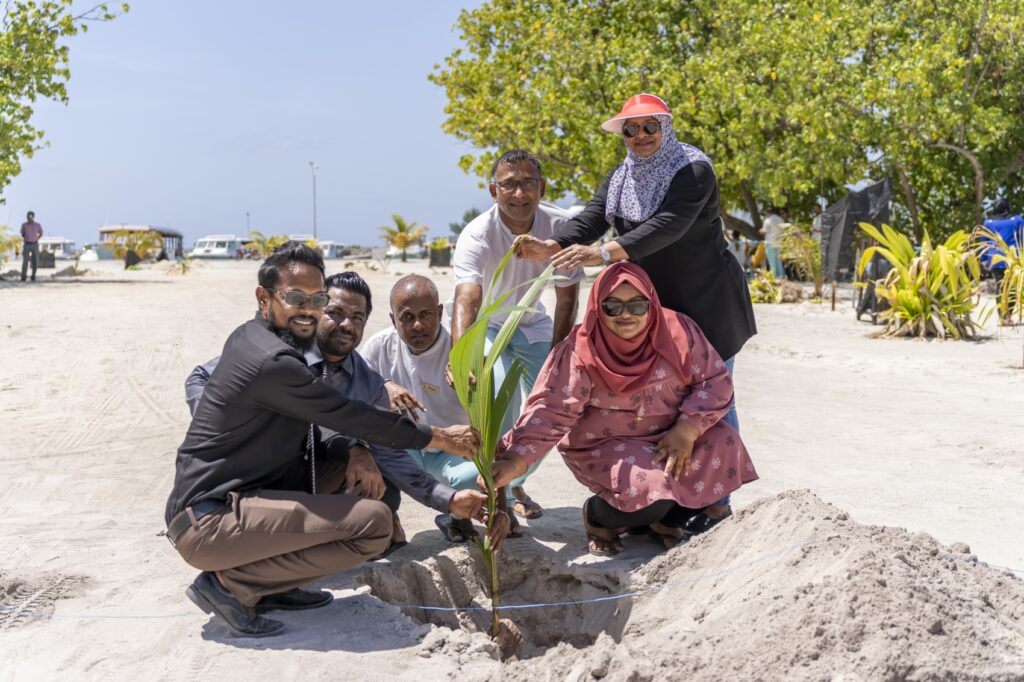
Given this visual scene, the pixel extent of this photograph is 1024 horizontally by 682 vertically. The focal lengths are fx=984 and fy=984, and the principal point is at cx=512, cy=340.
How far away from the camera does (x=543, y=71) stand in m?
20.3

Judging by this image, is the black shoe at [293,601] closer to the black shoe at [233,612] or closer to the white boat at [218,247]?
the black shoe at [233,612]

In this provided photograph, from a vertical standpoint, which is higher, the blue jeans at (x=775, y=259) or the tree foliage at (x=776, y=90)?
the tree foliage at (x=776, y=90)

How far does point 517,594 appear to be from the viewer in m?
3.97

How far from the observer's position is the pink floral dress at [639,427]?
3.86 metres

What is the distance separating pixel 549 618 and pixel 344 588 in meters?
0.80

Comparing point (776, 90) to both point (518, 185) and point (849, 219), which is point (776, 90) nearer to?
point (849, 219)


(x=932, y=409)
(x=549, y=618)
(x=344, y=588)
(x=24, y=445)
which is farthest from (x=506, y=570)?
(x=932, y=409)

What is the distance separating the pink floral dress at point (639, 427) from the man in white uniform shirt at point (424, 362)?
470 millimetres

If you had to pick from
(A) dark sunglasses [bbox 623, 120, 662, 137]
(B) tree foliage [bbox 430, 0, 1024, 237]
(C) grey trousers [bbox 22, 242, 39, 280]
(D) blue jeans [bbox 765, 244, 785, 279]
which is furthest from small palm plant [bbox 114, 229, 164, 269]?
(A) dark sunglasses [bbox 623, 120, 662, 137]

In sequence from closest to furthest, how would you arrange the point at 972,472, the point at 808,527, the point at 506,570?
1. the point at 808,527
2. the point at 506,570
3. the point at 972,472

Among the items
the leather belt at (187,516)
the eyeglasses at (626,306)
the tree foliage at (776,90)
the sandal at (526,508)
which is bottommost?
the sandal at (526,508)

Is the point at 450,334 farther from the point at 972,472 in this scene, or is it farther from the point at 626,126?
the point at 972,472

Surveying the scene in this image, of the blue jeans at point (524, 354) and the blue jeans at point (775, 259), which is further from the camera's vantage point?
the blue jeans at point (775, 259)

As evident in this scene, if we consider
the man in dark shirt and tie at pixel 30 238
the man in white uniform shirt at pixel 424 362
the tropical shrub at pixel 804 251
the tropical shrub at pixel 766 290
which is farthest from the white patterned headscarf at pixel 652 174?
the man in dark shirt and tie at pixel 30 238
